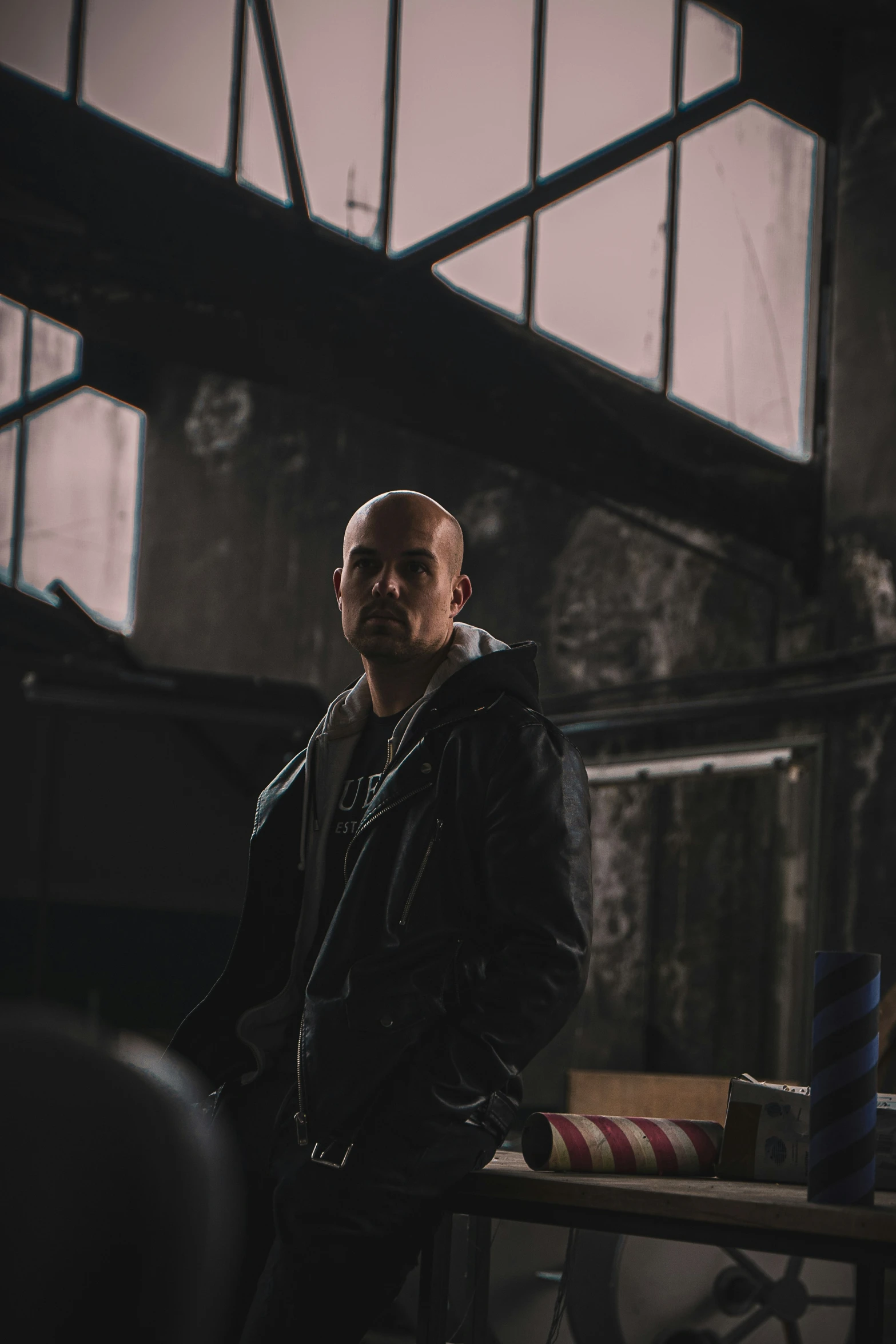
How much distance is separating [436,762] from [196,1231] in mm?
1223

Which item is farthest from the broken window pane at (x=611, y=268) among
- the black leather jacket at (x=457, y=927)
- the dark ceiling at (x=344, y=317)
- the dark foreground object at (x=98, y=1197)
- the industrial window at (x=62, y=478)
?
the dark foreground object at (x=98, y=1197)

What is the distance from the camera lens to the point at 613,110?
8.45m

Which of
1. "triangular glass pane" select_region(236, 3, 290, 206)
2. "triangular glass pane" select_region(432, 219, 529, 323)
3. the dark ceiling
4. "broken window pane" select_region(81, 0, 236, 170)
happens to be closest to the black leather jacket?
the dark ceiling

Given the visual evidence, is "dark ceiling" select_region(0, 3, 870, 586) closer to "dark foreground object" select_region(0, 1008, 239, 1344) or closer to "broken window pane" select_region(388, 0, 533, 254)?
"broken window pane" select_region(388, 0, 533, 254)

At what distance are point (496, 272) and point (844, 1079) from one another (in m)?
7.34

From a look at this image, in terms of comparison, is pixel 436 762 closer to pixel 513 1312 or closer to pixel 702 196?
pixel 513 1312

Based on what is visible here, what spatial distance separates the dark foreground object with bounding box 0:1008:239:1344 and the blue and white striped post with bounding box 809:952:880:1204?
38.4 inches

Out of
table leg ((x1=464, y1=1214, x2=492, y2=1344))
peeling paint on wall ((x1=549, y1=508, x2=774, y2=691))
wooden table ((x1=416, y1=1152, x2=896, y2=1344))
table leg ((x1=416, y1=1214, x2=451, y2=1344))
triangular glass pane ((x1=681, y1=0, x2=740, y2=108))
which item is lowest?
table leg ((x1=464, y1=1214, x2=492, y2=1344))

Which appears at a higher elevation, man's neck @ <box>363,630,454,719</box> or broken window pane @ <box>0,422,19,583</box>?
broken window pane @ <box>0,422,19,583</box>

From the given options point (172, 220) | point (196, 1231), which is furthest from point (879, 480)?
point (196, 1231)

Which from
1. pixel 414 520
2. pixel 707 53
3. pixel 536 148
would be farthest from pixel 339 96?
pixel 414 520

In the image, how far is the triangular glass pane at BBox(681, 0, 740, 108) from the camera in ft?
28.6

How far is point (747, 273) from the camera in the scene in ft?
28.9

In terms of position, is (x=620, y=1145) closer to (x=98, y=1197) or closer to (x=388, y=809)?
(x=388, y=809)
